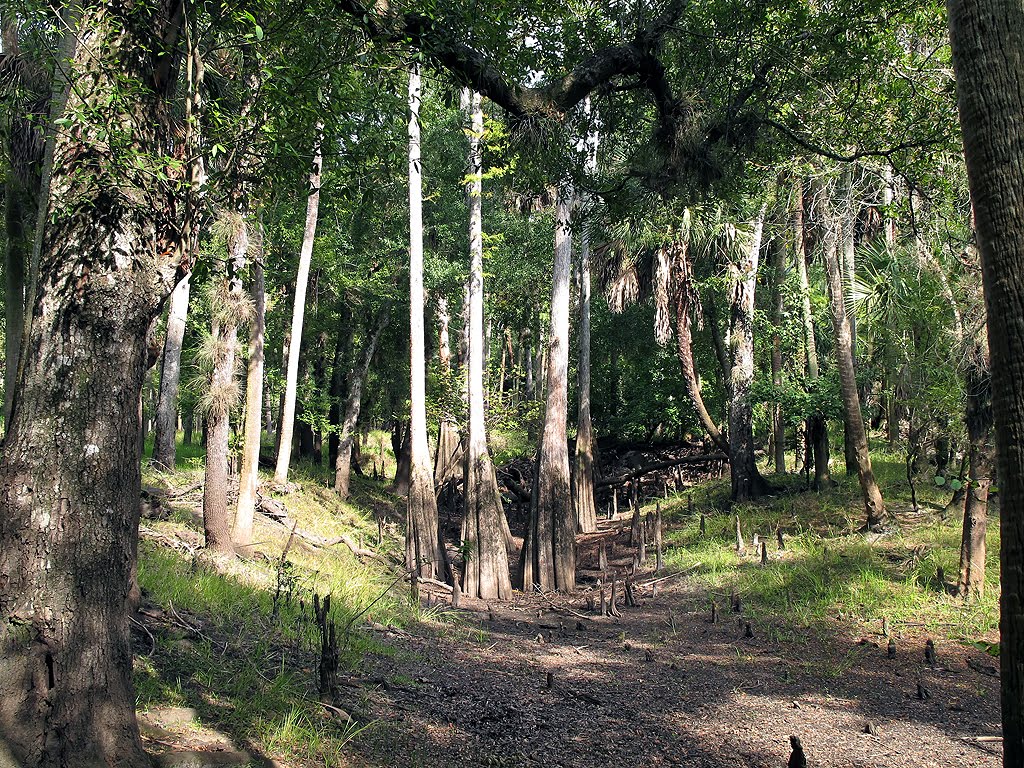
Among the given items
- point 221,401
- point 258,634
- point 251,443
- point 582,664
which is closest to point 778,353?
point 582,664

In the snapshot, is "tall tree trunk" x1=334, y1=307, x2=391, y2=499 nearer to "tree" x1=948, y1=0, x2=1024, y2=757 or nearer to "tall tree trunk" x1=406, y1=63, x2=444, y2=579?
"tall tree trunk" x1=406, y1=63, x2=444, y2=579

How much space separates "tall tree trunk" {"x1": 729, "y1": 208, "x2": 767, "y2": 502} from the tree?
1364cm

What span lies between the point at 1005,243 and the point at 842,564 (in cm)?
919

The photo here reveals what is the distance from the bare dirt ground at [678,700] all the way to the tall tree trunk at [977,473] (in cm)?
123

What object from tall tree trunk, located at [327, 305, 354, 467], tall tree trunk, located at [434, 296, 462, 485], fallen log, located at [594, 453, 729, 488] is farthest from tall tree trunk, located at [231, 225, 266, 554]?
fallen log, located at [594, 453, 729, 488]

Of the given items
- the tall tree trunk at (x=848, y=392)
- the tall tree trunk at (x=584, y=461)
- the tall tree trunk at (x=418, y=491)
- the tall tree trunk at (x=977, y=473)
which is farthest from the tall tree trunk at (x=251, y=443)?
the tall tree trunk at (x=977, y=473)

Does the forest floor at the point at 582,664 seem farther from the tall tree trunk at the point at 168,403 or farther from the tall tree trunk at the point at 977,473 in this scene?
the tall tree trunk at the point at 168,403

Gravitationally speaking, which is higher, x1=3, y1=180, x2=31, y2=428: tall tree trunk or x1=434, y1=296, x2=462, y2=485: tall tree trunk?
x1=3, y1=180, x2=31, y2=428: tall tree trunk

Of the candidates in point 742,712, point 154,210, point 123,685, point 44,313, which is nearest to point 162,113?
point 154,210

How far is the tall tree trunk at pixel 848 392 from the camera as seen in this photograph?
11.6 meters

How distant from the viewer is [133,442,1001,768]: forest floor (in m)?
5.29

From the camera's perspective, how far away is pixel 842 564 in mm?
10641

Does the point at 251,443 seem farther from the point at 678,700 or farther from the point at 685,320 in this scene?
the point at 685,320

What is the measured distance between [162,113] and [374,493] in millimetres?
19341
